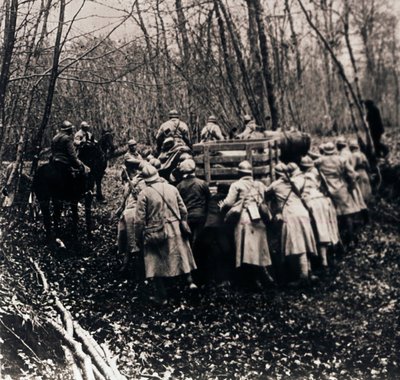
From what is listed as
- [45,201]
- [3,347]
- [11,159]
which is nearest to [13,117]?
[11,159]

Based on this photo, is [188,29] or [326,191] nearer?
[188,29]

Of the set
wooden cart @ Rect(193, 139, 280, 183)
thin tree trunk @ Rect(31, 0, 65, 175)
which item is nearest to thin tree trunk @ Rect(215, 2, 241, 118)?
wooden cart @ Rect(193, 139, 280, 183)

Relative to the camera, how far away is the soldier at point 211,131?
8.07 metres

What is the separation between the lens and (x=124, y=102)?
19.5 ft

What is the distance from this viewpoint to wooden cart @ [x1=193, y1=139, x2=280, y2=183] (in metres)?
8.09

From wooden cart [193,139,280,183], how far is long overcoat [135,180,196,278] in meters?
1.34

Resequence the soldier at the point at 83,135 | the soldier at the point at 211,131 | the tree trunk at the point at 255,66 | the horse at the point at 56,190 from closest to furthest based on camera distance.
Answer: the horse at the point at 56,190 < the soldier at the point at 83,135 < the soldier at the point at 211,131 < the tree trunk at the point at 255,66

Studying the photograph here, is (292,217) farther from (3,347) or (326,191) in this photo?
(3,347)

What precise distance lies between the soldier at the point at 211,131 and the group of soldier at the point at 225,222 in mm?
21

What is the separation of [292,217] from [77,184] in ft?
12.3

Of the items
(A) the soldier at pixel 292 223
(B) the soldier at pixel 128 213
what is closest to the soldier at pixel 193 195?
(B) the soldier at pixel 128 213

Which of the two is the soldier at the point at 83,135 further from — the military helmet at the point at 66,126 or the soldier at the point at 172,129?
the soldier at the point at 172,129

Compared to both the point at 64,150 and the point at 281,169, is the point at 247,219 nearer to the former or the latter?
the point at 281,169

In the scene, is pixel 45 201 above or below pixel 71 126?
below
